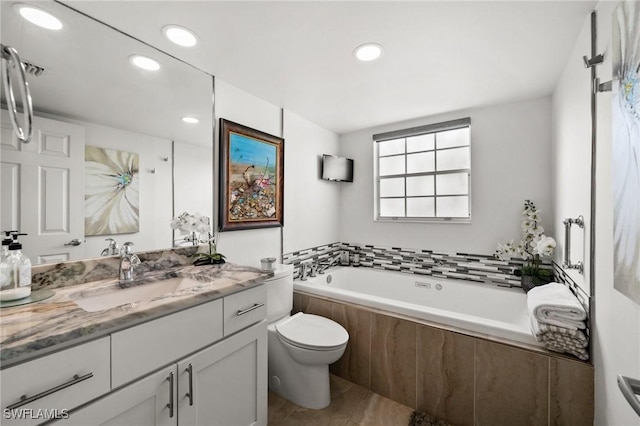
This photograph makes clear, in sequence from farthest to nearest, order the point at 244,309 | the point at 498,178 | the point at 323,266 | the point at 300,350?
the point at 323,266
the point at 498,178
the point at 300,350
the point at 244,309

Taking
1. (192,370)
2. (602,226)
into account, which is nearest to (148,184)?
(192,370)

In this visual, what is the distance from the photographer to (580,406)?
1.37m

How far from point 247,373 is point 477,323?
142 cm

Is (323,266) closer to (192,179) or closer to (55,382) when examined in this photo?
(192,179)

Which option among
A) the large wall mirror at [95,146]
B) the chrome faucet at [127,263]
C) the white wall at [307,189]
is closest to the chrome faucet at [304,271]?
the white wall at [307,189]

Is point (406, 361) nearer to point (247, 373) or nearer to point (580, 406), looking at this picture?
point (580, 406)

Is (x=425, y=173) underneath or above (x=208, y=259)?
above

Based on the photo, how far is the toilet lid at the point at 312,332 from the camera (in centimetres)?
171

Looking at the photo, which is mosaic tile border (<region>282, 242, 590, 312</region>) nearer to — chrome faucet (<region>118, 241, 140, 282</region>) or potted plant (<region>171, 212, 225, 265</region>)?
potted plant (<region>171, 212, 225, 265</region>)

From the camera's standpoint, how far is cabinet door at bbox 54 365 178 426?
83cm

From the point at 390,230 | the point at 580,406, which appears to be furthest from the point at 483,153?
the point at 580,406

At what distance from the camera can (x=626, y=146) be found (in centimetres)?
89

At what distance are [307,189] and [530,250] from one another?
2168 mm

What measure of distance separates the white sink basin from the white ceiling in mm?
1385
